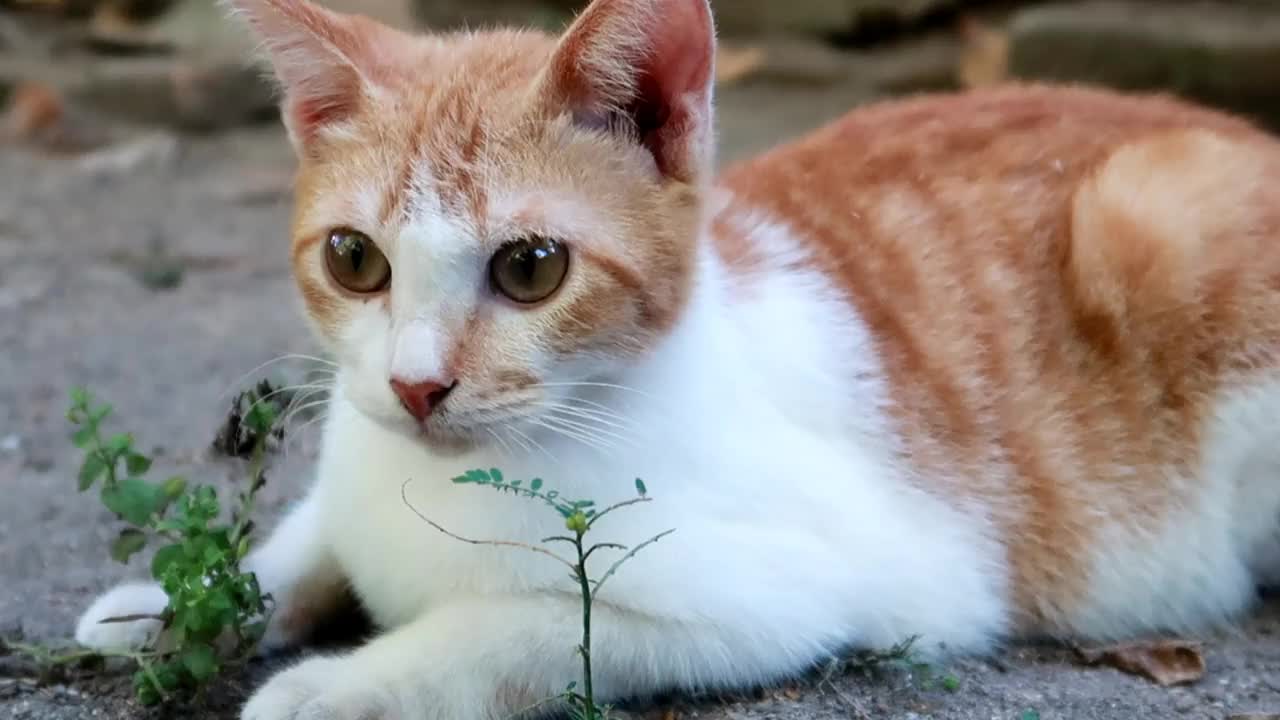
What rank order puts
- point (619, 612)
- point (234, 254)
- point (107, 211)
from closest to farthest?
point (619, 612), point (234, 254), point (107, 211)

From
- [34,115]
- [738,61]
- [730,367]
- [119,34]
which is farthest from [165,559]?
[119,34]

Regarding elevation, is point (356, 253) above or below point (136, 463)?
above

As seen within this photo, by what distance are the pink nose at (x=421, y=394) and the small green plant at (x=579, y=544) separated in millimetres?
97

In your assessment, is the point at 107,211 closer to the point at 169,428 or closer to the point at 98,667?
the point at 169,428

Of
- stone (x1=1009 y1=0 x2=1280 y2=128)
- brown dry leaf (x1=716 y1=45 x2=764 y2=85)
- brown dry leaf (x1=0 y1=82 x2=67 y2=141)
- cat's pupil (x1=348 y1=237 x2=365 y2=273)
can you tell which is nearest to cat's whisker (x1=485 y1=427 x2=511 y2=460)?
cat's pupil (x1=348 y1=237 x2=365 y2=273)

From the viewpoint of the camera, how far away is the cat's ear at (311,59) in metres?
1.70

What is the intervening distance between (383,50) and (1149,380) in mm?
1319

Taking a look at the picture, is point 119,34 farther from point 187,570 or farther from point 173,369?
point 187,570

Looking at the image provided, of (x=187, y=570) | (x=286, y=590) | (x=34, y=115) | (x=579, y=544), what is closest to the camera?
(x=579, y=544)

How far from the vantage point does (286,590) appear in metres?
1.97

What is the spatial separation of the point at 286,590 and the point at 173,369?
1.59 meters

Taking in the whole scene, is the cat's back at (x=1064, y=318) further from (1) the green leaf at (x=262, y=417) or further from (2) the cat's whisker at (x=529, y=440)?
(1) the green leaf at (x=262, y=417)

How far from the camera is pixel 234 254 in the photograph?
4.54 m

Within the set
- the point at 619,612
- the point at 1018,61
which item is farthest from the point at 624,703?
the point at 1018,61
